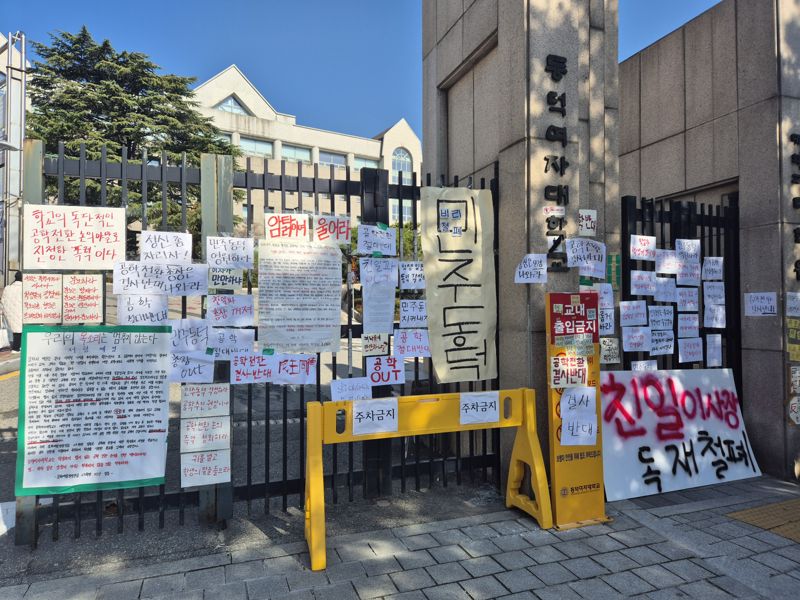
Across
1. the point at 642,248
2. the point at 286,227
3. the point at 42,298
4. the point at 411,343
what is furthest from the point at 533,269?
the point at 42,298

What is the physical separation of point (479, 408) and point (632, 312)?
2.19 metres

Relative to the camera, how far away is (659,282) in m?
5.23

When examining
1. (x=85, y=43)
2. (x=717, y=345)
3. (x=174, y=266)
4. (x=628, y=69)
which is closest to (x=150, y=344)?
(x=174, y=266)

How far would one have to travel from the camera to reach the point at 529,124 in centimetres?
425

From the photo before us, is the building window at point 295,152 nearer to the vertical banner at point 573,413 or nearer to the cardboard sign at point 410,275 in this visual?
the cardboard sign at point 410,275

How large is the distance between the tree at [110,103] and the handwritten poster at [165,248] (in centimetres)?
2115

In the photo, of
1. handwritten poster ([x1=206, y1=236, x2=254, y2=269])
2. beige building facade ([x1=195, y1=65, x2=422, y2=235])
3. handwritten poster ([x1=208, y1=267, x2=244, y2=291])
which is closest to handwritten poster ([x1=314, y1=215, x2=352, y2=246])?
handwritten poster ([x1=206, y1=236, x2=254, y2=269])

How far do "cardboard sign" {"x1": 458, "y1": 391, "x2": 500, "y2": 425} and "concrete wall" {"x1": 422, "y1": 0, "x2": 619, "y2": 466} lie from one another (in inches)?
17.5

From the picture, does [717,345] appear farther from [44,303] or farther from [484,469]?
[44,303]

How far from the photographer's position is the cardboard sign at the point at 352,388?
396 cm

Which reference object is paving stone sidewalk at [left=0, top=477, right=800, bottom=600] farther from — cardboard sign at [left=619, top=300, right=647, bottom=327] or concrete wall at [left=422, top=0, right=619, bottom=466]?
cardboard sign at [left=619, top=300, right=647, bottom=327]

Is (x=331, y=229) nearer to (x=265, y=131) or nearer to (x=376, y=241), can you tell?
(x=376, y=241)

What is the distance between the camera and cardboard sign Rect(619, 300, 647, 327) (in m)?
5.02

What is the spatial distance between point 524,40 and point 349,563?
4379mm
